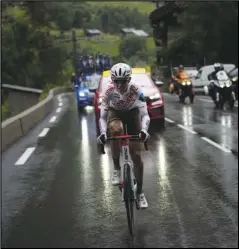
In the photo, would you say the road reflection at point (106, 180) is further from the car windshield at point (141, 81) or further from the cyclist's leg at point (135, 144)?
the car windshield at point (141, 81)

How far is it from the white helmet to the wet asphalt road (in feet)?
4.49

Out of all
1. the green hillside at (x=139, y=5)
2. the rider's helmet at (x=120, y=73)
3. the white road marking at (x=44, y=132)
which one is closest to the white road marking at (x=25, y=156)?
the white road marking at (x=44, y=132)

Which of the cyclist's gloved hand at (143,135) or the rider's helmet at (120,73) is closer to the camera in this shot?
the rider's helmet at (120,73)

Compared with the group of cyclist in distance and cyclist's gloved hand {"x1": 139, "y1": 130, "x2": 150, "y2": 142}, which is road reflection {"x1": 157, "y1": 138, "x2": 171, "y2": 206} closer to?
the group of cyclist in distance

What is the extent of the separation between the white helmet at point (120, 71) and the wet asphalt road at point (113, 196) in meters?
1.37

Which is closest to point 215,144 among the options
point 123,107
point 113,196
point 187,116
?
point 187,116

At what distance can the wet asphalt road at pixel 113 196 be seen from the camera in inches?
171

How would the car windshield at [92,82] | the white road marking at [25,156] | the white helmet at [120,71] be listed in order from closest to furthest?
the white helmet at [120,71] < the car windshield at [92,82] < the white road marking at [25,156]

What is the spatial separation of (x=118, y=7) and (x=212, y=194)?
3298 mm

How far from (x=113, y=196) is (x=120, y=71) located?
2.08 meters

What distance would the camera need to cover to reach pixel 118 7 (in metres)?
4.02

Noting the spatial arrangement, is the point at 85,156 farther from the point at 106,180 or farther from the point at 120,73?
the point at 120,73

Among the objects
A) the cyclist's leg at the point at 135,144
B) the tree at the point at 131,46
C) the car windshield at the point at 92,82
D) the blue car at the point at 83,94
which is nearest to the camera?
the tree at the point at 131,46

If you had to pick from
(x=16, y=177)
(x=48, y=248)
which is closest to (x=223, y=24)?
(x=48, y=248)
